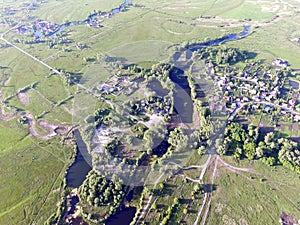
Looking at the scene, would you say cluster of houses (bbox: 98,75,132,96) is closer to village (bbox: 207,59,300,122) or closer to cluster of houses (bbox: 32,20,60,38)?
village (bbox: 207,59,300,122)

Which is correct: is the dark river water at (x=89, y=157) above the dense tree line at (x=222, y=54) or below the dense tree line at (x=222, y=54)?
below

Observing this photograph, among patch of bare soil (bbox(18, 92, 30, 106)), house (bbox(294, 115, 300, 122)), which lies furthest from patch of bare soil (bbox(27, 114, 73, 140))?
house (bbox(294, 115, 300, 122))

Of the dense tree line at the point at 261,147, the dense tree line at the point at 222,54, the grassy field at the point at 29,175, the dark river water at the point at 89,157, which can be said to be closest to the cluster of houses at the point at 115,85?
the dark river water at the point at 89,157

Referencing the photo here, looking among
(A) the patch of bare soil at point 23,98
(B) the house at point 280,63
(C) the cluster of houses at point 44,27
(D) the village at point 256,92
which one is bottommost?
(A) the patch of bare soil at point 23,98

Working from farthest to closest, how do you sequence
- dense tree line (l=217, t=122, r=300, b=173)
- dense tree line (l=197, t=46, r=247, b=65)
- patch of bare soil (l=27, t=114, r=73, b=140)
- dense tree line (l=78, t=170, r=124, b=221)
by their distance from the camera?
dense tree line (l=197, t=46, r=247, b=65) → patch of bare soil (l=27, t=114, r=73, b=140) → dense tree line (l=217, t=122, r=300, b=173) → dense tree line (l=78, t=170, r=124, b=221)

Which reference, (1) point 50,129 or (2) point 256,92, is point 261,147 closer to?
(2) point 256,92

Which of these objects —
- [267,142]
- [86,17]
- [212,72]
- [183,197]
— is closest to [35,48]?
Answer: [86,17]

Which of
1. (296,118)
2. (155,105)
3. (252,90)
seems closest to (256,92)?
(252,90)

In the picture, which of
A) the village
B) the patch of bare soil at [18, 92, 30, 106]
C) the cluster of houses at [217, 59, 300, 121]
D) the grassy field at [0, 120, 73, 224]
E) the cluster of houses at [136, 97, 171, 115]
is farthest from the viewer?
the patch of bare soil at [18, 92, 30, 106]

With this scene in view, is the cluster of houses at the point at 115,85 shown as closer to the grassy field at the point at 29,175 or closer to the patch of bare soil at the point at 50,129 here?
the patch of bare soil at the point at 50,129
